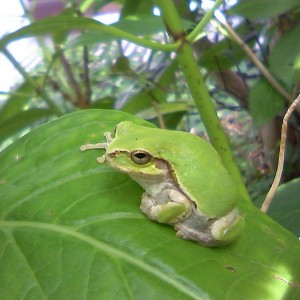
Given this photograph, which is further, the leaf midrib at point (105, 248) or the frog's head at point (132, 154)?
the frog's head at point (132, 154)

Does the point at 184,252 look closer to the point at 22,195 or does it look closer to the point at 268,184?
the point at 22,195

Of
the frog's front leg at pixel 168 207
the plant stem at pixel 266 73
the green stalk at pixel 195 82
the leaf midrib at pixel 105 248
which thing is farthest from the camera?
the plant stem at pixel 266 73

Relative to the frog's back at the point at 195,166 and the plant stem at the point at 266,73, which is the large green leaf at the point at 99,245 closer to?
the frog's back at the point at 195,166

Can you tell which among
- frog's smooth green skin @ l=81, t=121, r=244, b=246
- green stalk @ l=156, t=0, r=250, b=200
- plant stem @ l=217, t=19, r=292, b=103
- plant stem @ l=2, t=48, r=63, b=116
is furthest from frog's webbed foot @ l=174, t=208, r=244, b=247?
plant stem @ l=2, t=48, r=63, b=116

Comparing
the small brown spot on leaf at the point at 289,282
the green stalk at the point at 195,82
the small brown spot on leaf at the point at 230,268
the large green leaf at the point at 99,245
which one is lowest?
the small brown spot on leaf at the point at 289,282

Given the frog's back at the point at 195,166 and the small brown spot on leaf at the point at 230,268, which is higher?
the frog's back at the point at 195,166

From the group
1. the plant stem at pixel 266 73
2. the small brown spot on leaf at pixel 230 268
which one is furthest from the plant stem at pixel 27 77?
the small brown spot on leaf at pixel 230 268

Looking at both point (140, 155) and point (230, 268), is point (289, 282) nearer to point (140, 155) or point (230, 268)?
point (230, 268)

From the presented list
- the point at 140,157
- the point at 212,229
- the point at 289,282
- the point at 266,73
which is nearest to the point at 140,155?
the point at 140,157
